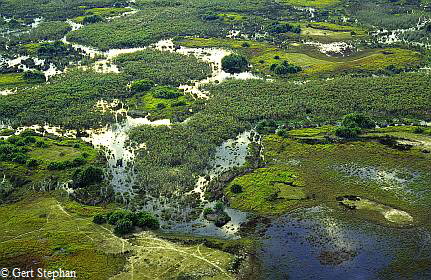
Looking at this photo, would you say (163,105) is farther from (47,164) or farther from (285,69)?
(285,69)

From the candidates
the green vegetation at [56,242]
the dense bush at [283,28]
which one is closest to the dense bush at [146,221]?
the green vegetation at [56,242]

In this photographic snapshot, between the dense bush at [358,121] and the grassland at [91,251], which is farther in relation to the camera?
the dense bush at [358,121]

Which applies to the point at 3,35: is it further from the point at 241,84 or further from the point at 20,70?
the point at 241,84

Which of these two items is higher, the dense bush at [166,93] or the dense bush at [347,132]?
the dense bush at [166,93]

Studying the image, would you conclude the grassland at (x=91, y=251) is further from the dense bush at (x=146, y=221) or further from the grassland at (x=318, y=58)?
the grassland at (x=318, y=58)

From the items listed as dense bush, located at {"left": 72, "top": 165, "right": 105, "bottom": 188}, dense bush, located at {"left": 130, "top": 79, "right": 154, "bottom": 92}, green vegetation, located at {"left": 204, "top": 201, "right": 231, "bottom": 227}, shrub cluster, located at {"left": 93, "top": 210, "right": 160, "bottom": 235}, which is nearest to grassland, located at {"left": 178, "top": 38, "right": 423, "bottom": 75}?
dense bush, located at {"left": 130, "top": 79, "right": 154, "bottom": 92}

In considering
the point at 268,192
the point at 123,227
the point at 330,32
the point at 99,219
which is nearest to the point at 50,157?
the point at 99,219

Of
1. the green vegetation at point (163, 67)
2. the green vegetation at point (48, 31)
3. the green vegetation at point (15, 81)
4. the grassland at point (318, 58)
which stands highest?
the green vegetation at point (48, 31)
